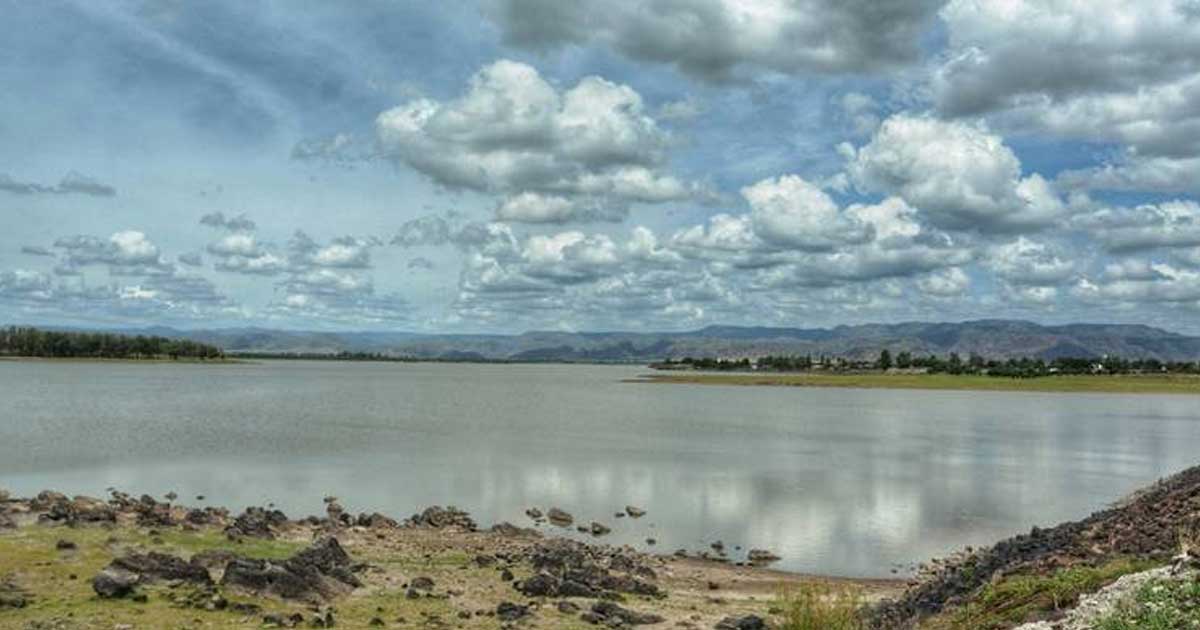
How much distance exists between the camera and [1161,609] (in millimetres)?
16500

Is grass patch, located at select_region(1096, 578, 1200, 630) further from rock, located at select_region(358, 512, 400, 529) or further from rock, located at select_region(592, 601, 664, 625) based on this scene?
rock, located at select_region(358, 512, 400, 529)

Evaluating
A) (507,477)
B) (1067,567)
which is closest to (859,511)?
(507,477)

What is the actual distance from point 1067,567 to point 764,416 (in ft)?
373

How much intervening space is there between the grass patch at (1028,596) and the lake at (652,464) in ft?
56.6

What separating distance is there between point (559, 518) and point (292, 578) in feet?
81.0

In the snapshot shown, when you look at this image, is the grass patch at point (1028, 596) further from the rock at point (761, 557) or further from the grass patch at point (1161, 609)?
the rock at point (761, 557)

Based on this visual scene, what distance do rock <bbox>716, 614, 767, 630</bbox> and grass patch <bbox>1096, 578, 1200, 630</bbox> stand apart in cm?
1109

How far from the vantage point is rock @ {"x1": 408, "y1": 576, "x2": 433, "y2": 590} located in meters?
30.6

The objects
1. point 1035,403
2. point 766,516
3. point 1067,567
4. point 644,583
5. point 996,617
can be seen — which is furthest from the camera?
point 1035,403

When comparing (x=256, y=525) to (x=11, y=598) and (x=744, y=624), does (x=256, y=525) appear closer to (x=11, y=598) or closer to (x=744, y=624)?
(x=11, y=598)

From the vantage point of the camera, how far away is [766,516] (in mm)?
53344

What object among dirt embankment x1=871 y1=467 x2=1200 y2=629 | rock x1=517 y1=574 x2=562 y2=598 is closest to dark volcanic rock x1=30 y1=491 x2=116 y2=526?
rock x1=517 y1=574 x2=562 y2=598

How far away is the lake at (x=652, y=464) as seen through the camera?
5191 centimetres

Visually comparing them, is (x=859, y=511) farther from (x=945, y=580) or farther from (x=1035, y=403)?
(x=1035, y=403)
